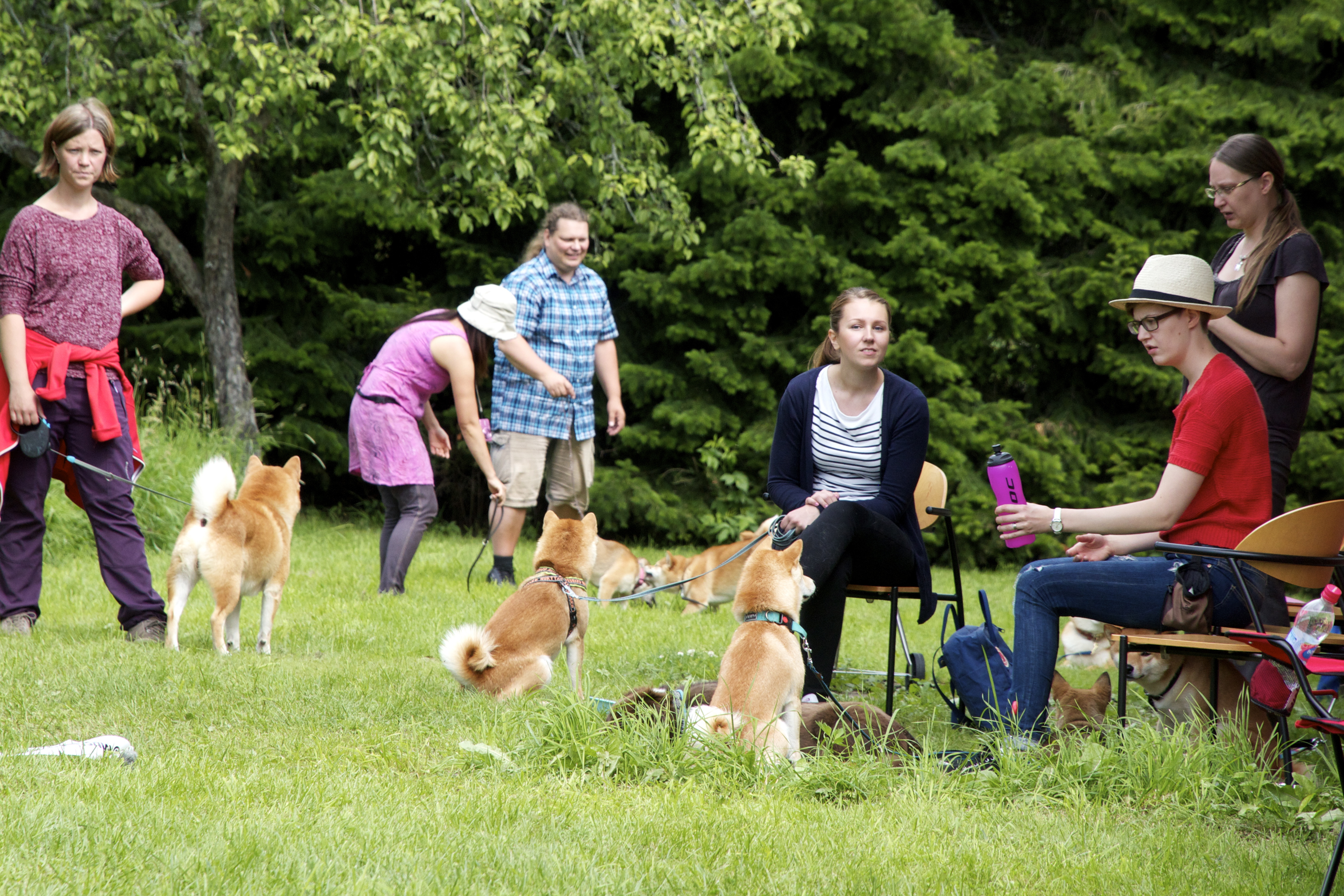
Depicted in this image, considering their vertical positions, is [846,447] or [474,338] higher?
[474,338]

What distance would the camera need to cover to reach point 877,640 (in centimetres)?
637

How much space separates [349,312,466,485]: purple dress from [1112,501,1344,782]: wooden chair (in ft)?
13.2

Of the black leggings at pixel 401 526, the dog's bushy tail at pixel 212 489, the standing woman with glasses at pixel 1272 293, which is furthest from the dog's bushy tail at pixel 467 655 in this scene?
the standing woman with glasses at pixel 1272 293

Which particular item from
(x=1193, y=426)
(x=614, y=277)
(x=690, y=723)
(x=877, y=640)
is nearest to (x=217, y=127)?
(x=614, y=277)

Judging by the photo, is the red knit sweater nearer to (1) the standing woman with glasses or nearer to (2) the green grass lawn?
(1) the standing woman with glasses

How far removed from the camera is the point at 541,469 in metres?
7.08

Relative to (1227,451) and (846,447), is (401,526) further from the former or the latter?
(1227,451)

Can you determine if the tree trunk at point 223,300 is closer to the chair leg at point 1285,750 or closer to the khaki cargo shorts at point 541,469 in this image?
the khaki cargo shorts at point 541,469

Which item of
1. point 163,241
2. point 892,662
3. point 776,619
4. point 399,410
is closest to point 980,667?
point 892,662

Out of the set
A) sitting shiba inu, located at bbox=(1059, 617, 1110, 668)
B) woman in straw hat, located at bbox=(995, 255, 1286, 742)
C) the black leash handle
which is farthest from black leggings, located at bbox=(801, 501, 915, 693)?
the black leash handle

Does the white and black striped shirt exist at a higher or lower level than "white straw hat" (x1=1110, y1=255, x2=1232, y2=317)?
lower

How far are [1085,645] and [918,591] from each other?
6.54 feet

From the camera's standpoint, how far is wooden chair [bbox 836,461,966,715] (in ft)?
13.5

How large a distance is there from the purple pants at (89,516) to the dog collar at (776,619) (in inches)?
112
